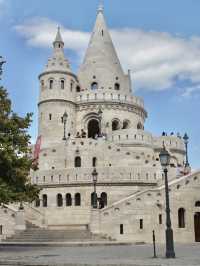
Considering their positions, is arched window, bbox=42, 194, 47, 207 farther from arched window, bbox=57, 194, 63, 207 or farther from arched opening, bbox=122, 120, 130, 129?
arched opening, bbox=122, 120, 130, 129

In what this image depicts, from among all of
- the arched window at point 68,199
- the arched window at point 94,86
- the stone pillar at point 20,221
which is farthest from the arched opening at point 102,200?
the arched window at point 94,86

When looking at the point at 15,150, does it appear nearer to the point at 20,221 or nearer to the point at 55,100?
the point at 20,221

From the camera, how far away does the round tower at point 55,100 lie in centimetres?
5438

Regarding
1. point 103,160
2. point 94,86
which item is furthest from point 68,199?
point 94,86

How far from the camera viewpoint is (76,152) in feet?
139

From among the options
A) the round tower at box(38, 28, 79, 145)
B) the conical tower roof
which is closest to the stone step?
the round tower at box(38, 28, 79, 145)

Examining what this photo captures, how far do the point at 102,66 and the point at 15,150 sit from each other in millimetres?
40911

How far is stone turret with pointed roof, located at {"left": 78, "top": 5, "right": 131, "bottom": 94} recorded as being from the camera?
196ft

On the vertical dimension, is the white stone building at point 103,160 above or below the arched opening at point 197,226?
above

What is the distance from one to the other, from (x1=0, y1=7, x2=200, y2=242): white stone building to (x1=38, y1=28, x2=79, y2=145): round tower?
0.12 meters

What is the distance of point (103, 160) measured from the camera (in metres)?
41.7

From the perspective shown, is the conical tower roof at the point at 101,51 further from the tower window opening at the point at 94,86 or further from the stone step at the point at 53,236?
the stone step at the point at 53,236

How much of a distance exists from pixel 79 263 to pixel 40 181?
917 inches

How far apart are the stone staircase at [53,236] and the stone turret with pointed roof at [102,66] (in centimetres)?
2889
